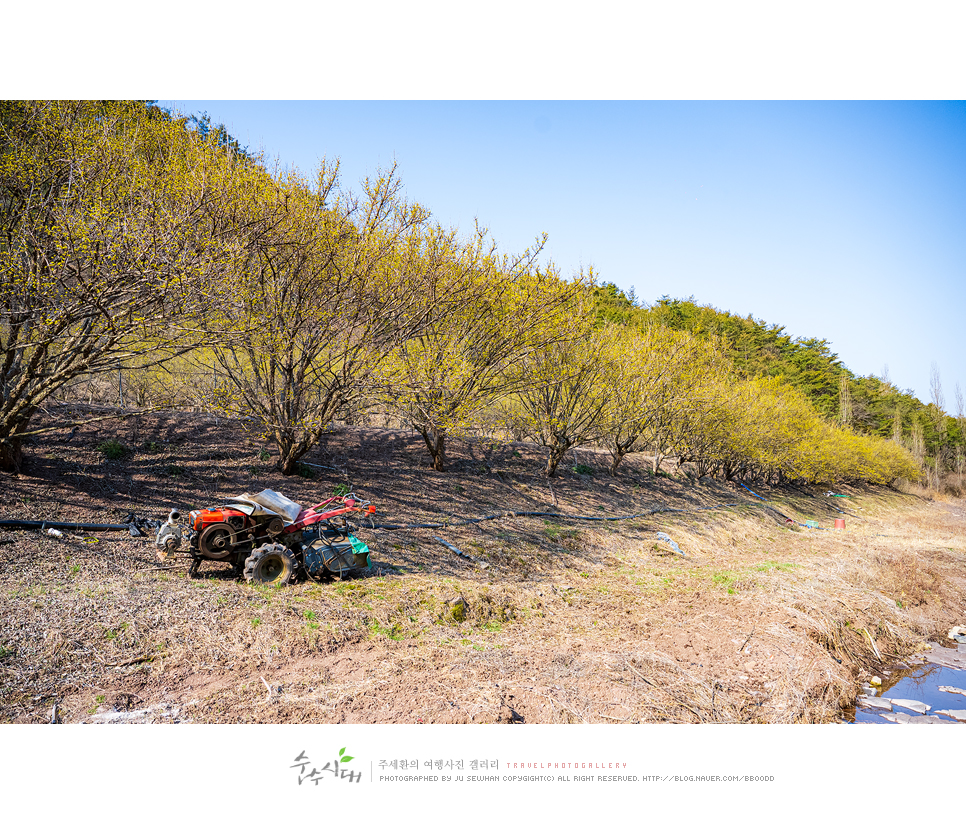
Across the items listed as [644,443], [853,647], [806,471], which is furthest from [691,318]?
[853,647]

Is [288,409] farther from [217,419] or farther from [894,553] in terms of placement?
[894,553]

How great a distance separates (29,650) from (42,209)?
20.2ft

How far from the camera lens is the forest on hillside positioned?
605 cm

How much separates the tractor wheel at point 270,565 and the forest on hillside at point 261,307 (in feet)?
8.78

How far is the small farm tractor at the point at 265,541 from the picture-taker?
5359 mm

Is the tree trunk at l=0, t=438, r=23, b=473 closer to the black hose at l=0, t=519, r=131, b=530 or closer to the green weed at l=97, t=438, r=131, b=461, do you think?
the green weed at l=97, t=438, r=131, b=461

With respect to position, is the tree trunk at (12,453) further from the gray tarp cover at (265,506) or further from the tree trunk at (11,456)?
the gray tarp cover at (265,506)

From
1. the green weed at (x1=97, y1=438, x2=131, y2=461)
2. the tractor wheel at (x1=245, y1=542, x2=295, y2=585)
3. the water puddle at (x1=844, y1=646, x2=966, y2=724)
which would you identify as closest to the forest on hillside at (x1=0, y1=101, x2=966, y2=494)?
the green weed at (x1=97, y1=438, x2=131, y2=461)

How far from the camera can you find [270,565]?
560 cm

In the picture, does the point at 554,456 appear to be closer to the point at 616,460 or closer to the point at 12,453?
the point at 616,460

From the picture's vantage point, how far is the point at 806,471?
2261 cm

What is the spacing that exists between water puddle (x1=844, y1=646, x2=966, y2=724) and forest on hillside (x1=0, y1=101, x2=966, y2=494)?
704 cm

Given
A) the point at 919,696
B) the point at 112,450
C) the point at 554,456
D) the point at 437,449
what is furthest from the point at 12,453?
the point at 919,696

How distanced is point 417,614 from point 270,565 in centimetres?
173
